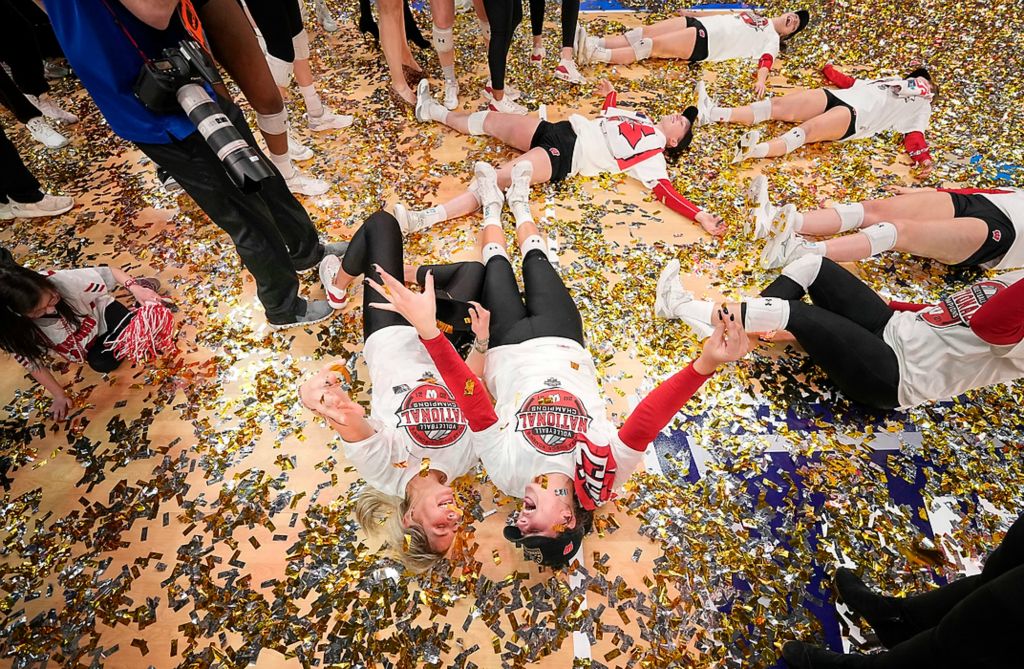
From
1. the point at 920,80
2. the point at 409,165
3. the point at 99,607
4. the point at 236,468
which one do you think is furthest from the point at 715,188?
the point at 99,607

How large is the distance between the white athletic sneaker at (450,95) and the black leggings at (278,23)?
112cm

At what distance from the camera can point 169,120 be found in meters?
1.87

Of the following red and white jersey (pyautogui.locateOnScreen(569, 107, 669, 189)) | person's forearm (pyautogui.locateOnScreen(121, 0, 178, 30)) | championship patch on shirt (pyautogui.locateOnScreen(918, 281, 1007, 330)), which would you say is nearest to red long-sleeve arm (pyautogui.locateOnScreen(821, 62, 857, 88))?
red and white jersey (pyautogui.locateOnScreen(569, 107, 669, 189))

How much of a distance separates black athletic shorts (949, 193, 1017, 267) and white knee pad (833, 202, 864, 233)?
0.44m

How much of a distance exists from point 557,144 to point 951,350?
8.18ft

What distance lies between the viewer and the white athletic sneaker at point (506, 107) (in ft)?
12.7

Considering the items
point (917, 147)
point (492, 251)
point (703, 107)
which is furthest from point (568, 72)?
point (917, 147)

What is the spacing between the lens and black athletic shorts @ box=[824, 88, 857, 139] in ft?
11.8

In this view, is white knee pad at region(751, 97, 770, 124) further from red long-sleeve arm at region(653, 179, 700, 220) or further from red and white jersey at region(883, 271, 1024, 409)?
red and white jersey at region(883, 271, 1024, 409)

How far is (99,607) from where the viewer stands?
6.63 ft

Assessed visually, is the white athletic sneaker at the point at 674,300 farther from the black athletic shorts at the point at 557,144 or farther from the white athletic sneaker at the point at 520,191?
the black athletic shorts at the point at 557,144

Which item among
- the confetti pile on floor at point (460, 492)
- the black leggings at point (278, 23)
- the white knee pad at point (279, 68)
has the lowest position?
Answer: the confetti pile on floor at point (460, 492)

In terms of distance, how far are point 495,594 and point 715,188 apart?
9.81 ft

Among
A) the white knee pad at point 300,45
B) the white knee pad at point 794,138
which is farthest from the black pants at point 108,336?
the white knee pad at point 794,138
